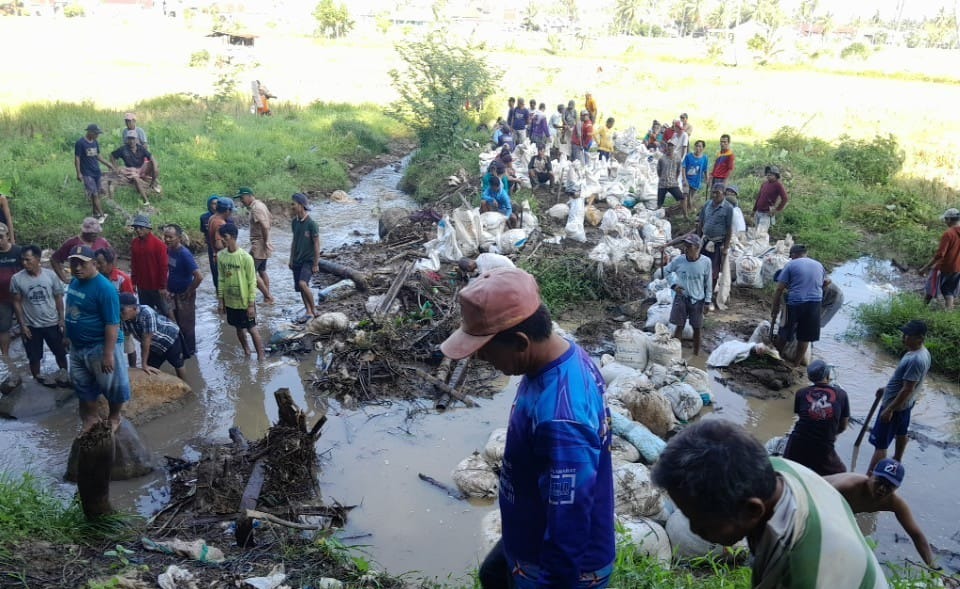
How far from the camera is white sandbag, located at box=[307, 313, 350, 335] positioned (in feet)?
25.3

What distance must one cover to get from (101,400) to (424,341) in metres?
3.18

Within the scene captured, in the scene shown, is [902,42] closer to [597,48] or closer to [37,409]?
[597,48]

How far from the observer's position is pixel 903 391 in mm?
4926

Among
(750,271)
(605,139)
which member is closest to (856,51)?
(605,139)

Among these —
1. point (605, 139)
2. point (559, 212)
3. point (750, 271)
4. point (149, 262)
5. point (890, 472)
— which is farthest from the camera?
point (605, 139)

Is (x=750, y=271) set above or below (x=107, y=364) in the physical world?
below

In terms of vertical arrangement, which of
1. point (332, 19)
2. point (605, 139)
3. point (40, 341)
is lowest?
point (40, 341)

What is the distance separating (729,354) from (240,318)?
5.24 meters

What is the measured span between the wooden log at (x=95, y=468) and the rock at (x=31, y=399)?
2.32 meters

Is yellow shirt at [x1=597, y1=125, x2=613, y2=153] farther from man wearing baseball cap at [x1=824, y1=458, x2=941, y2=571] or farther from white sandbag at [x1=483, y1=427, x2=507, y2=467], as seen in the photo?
man wearing baseball cap at [x1=824, y1=458, x2=941, y2=571]

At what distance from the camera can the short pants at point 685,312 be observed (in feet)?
24.1

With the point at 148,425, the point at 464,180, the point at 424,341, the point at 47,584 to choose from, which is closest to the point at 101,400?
the point at 148,425

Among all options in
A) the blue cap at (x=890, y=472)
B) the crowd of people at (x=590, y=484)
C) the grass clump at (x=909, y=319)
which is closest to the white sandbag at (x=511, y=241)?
the grass clump at (x=909, y=319)

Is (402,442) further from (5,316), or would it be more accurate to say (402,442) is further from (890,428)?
(5,316)
